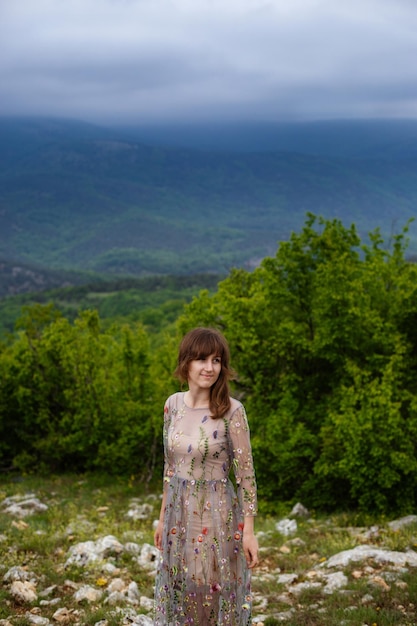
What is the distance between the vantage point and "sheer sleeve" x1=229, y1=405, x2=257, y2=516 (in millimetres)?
4988

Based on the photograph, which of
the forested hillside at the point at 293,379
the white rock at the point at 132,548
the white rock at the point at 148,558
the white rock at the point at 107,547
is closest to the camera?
the white rock at the point at 148,558

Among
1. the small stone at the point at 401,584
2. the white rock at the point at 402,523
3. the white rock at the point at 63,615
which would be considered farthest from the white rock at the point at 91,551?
the white rock at the point at 402,523

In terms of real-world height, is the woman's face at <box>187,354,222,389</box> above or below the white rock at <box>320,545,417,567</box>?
above

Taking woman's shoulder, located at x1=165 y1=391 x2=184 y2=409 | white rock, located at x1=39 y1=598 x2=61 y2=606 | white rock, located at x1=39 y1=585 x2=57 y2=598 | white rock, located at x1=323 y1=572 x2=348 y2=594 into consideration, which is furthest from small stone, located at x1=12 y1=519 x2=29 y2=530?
woman's shoulder, located at x1=165 y1=391 x2=184 y2=409

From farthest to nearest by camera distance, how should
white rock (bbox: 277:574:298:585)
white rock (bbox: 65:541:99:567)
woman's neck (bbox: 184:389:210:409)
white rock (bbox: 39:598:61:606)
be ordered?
white rock (bbox: 65:541:99:567), white rock (bbox: 277:574:298:585), white rock (bbox: 39:598:61:606), woman's neck (bbox: 184:389:210:409)

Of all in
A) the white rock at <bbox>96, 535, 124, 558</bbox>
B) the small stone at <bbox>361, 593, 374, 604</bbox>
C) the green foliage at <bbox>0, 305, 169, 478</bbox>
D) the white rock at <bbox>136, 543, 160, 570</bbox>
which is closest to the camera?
the small stone at <bbox>361, 593, 374, 604</bbox>

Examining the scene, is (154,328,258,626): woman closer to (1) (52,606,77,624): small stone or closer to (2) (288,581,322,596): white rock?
(1) (52,606,77,624): small stone

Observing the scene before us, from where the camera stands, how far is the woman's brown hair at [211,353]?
5.02m

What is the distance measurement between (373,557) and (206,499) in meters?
5.27

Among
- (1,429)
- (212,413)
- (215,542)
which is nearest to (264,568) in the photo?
(215,542)

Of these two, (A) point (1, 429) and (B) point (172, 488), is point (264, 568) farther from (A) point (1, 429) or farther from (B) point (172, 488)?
(A) point (1, 429)

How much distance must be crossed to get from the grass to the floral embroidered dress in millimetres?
2052

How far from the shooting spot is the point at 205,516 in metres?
5.19

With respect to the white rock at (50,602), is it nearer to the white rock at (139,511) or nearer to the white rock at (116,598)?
the white rock at (116,598)
